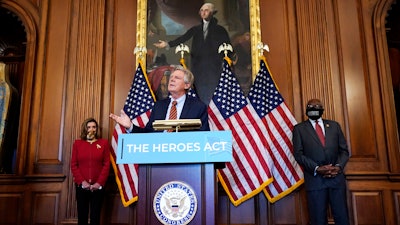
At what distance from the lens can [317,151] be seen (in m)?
4.35

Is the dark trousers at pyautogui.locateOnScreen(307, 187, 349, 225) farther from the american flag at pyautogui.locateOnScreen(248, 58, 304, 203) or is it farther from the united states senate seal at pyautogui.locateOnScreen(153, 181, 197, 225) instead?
the united states senate seal at pyautogui.locateOnScreen(153, 181, 197, 225)

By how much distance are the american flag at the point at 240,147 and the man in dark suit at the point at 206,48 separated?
29 centimetres

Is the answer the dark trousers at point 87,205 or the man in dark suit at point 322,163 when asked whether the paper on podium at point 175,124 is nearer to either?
the man in dark suit at point 322,163

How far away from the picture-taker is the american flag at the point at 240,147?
4844mm

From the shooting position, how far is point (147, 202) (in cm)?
252

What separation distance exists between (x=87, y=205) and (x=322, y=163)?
2.69 m

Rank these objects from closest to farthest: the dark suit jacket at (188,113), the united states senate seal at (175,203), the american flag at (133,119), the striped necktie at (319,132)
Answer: the united states senate seal at (175,203), the dark suit jacket at (188,113), the striped necktie at (319,132), the american flag at (133,119)

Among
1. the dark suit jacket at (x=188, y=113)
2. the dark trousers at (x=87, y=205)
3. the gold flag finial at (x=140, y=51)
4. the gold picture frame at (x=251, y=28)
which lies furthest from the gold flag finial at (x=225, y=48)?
the dark trousers at (x=87, y=205)

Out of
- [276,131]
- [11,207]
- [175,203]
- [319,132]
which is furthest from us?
[11,207]

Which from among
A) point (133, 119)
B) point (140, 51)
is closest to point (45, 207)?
point (133, 119)

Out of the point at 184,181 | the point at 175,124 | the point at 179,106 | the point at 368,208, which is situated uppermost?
the point at 179,106

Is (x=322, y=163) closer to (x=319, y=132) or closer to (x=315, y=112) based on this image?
(x=319, y=132)

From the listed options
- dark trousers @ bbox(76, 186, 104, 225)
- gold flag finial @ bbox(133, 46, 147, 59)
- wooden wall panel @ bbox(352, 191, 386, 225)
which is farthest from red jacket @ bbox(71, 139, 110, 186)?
wooden wall panel @ bbox(352, 191, 386, 225)

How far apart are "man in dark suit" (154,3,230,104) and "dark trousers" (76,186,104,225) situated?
5.95ft
